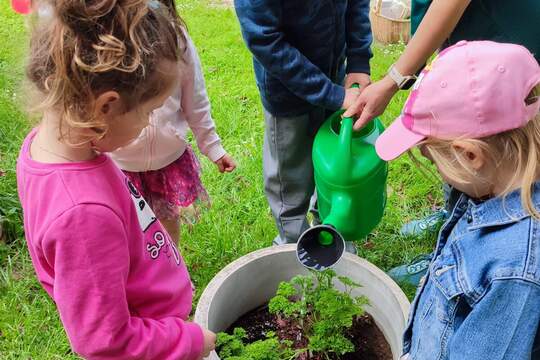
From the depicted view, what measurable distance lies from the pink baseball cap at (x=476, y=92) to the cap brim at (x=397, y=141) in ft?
0.10

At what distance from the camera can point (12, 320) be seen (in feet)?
6.47

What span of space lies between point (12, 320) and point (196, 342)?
1100mm

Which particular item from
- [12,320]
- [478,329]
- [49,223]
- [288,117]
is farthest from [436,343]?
[12,320]

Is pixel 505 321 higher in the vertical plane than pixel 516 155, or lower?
lower

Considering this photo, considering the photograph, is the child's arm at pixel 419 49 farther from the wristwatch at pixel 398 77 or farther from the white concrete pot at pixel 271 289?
the white concrete pot at pixel 271 289

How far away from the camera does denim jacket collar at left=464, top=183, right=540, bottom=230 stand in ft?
3.16

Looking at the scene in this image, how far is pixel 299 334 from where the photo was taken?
1.65m

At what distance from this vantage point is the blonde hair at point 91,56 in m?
0.87

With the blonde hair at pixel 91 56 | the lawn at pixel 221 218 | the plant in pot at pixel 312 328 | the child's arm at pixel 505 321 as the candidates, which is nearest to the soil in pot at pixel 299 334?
the plant in pot at pixel 312 328

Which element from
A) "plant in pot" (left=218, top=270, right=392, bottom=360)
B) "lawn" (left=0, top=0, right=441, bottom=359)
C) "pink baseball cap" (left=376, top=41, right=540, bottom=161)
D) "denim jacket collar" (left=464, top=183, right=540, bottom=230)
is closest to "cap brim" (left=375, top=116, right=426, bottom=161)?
"pink baseball cap" (left=376, top=41, right=540, bottom=161)

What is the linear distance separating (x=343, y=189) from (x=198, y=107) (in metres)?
0.51

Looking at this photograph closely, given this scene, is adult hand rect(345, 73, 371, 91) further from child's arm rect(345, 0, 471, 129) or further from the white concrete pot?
the white concrete pot

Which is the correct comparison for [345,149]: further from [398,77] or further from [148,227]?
Result: [148,227]

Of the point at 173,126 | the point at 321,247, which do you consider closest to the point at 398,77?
the point at 321,247
